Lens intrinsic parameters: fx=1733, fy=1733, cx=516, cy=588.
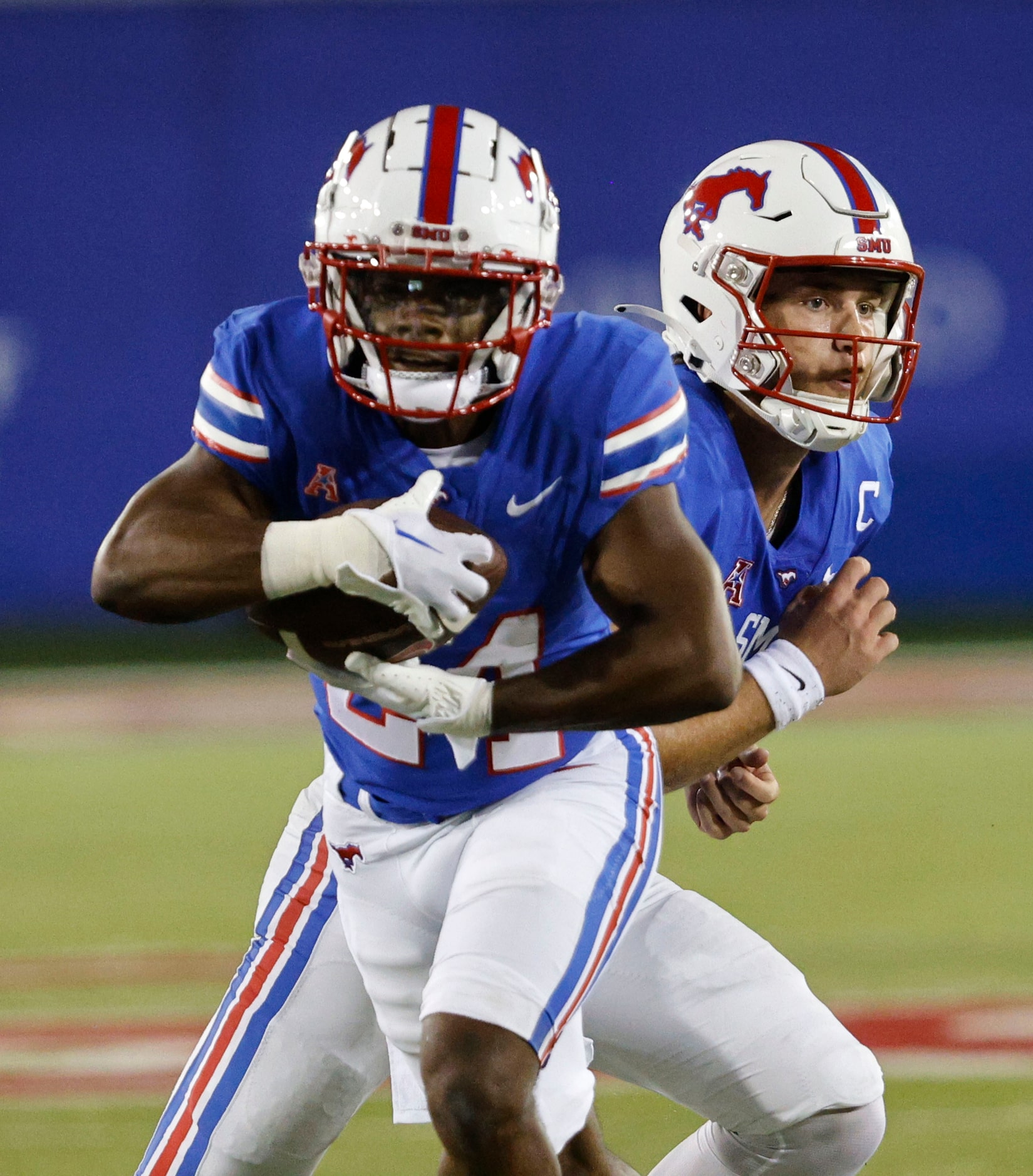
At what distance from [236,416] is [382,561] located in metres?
0.35

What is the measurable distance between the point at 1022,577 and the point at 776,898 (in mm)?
5449

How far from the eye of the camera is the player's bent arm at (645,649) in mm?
2377

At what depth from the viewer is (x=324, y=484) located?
255 centimetres

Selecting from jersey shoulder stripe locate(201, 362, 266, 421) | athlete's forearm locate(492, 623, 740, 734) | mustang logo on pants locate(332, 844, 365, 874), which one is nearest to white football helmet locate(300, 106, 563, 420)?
jersey shoulder stripe locate(201, 362, 266, 421)

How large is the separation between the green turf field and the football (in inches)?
59.9

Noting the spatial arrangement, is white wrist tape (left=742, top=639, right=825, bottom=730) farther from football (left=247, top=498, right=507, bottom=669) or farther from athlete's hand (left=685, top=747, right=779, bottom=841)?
football (left=247, top=498, right=507, bottom=669)

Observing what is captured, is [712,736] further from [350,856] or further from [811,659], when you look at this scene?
[350,856]

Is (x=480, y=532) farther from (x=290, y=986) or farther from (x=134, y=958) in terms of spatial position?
(x=134, y=958)

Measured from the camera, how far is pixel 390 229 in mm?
2424

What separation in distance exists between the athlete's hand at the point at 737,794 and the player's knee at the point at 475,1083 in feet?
3.40

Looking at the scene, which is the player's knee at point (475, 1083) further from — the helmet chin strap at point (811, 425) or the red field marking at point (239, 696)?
the red field marking at point (239, 696)

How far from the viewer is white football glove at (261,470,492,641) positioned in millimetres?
2303

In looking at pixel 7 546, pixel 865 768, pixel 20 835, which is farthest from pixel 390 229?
pixel 7 546

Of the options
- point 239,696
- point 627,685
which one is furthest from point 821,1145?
point 239,696
